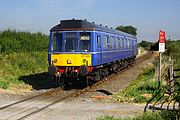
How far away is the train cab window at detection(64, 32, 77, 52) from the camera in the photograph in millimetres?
19062

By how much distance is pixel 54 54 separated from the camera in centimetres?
1914

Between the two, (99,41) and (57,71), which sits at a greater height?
(99,41)

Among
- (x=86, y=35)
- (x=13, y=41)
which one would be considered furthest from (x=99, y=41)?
(x=13, y=41)

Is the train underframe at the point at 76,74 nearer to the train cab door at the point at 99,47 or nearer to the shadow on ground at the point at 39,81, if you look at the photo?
the train cab door at the point at 99,47

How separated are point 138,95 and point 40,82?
7.98 meters

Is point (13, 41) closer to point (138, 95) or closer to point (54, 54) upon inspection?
point (54, 54)

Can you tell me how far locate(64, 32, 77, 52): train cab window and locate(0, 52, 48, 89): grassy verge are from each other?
2.95 meters

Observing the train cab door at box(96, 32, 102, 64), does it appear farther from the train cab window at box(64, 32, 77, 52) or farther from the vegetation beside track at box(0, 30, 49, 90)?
the vegetation beside track at box(0, 30, 49, 90)

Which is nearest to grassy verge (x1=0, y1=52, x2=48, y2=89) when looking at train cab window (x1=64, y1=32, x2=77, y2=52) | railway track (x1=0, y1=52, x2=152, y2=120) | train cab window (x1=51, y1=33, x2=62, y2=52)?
train cab window (x1=51, y1=33, x2=62, y2=52)

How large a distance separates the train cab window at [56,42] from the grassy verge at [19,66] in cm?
245

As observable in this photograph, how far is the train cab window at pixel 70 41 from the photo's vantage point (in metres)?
19.1

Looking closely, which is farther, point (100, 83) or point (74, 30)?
point (100, 83)

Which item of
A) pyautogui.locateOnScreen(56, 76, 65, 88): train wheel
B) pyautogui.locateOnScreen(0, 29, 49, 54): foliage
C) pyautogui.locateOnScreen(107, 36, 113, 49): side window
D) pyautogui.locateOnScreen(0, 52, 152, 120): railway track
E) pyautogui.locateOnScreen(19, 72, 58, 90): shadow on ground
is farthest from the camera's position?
pyautogui.locateOnScreen(0, 29, 49, 54): foliage

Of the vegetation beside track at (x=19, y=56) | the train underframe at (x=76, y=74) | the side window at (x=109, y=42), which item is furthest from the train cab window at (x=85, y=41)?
the side window at (x=109, y=42)
